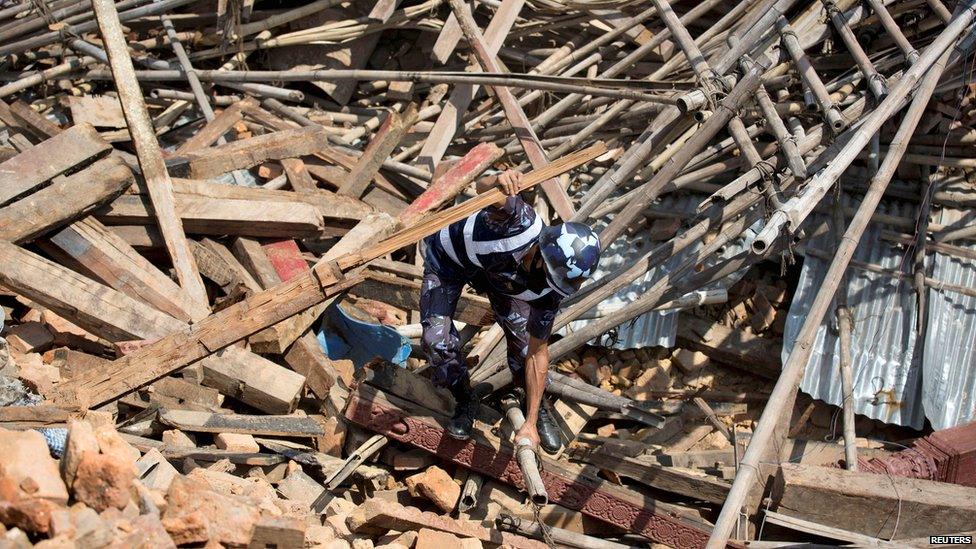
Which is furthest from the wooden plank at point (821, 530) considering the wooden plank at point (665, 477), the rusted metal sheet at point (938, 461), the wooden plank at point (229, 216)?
the wooden plank at point (229, 216)

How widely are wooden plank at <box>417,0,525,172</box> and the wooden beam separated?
234cm

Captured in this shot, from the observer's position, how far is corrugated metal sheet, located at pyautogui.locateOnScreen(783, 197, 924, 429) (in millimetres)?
6859

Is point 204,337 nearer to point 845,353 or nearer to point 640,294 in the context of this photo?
point 640,294

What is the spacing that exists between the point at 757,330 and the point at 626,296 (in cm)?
122

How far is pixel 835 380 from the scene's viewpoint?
6.87m

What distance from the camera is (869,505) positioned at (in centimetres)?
A: 493

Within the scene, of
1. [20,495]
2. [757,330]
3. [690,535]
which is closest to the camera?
[20,495]

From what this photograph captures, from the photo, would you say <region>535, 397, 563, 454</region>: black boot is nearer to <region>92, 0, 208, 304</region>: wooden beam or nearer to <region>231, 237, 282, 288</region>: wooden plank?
<region>231, 237, 282, 288</region>: wooden plank

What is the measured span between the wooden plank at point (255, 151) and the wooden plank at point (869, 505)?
14.3 feet

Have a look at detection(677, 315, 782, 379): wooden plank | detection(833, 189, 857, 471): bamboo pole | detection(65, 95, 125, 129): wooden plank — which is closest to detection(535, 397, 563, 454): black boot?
detection(833, 189, 857, 471): bamboo pole

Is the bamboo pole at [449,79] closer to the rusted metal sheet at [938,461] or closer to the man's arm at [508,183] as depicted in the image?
the man's arm at [508,183]

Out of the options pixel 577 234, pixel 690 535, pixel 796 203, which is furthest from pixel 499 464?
pixel 796 203

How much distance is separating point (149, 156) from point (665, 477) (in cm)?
403

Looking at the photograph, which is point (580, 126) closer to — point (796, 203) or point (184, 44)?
point (796, 203)
